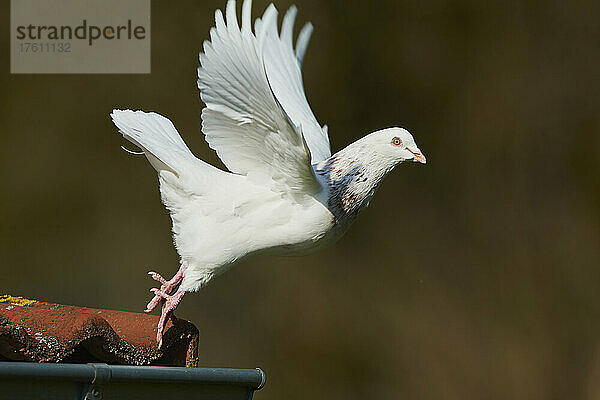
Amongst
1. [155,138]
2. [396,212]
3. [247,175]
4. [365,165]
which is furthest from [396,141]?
[396,212]

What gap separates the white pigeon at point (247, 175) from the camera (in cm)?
258

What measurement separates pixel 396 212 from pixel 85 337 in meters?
5.34

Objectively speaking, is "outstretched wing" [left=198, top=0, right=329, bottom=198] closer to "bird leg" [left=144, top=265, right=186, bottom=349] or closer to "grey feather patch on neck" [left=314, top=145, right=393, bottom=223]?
"grey feather patch on neck" [left=314, top=145, right=393, bottom=223]

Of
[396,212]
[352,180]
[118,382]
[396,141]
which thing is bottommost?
[118,382]

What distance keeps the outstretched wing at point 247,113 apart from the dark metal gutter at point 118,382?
2.18 ft

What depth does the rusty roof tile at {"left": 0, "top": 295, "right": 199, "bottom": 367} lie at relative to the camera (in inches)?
77.4

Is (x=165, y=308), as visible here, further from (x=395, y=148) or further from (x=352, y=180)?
(x=395, y=148)

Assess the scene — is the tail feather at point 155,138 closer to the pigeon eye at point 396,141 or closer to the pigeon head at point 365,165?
the pigeon head at point 365,165

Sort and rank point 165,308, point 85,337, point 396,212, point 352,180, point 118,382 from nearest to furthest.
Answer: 1. point 118,382
2. point 85,337
3. point 165,308
4. point 352,180
5. point 396,212

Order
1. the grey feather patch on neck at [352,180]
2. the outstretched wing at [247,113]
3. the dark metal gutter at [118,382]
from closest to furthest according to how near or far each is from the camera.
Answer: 1. the dark metal gutter at [118,382]
2. the outstretched wing at [247,113]
3. the grey feather patch on neck at [352,180]

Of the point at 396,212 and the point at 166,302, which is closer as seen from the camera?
the point at 166,302

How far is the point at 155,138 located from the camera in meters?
2.94

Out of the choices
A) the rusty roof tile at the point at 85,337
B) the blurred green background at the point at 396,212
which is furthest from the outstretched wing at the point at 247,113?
the blurred green background at the point at 396,212

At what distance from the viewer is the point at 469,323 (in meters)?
7.12
